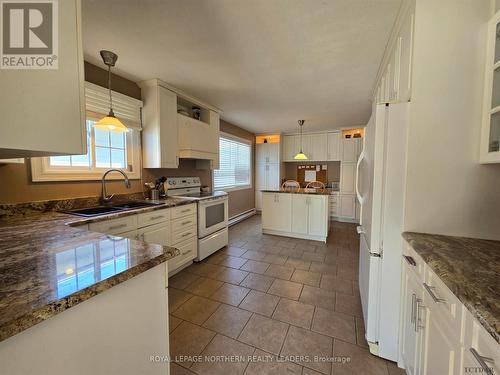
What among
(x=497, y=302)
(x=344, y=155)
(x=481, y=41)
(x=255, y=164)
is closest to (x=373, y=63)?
(x=481, y=41)

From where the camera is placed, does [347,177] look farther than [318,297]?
Yes

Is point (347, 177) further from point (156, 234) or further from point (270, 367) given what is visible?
point (270, 367)

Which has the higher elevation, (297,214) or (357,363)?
(297,214)

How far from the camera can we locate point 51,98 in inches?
31.2

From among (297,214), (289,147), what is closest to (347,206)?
(297,214)

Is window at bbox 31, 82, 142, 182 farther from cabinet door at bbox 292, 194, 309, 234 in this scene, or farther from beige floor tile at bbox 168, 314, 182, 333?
cabinet door at bbox 292, 194, 309, 234

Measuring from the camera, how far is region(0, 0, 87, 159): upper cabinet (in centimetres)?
71

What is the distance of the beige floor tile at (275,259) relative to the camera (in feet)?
9.62

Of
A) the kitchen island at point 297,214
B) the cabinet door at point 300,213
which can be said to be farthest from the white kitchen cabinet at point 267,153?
the cabinet door at point 300,213

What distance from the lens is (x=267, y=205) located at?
13.6ft

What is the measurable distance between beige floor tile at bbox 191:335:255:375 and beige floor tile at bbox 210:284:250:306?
453 millimetres

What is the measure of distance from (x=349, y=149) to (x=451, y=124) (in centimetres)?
421

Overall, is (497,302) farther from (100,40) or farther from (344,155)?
(344,155)

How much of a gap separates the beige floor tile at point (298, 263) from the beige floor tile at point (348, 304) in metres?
0.64
